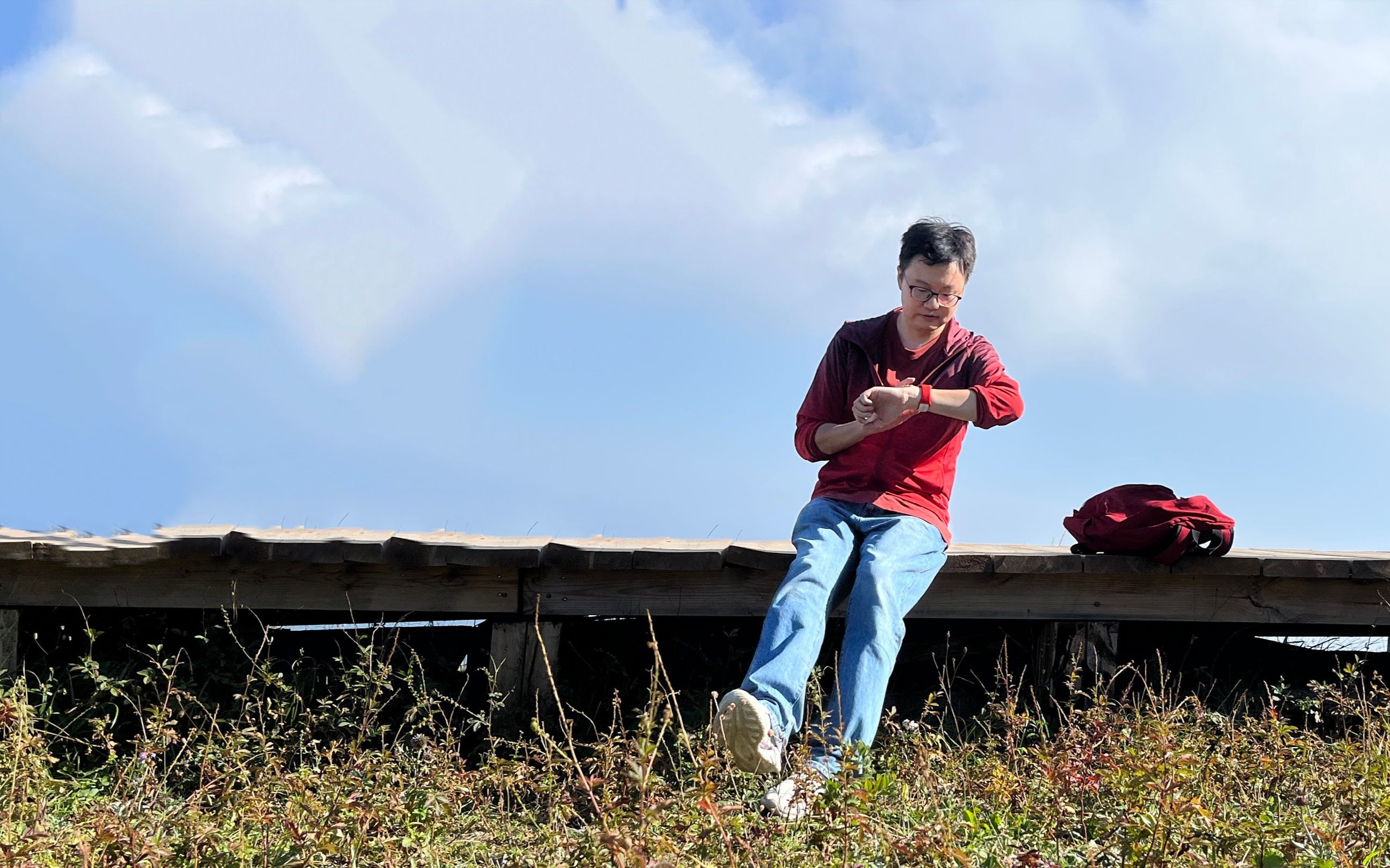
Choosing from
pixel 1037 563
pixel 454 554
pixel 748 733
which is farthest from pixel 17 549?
pixel 1037 563

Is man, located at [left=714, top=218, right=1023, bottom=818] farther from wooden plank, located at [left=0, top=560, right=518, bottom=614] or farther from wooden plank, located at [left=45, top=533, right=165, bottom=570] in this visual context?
wooden plank, located at [left=45, top=533, right=165, bottom=570]

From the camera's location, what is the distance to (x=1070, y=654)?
17.0 ft

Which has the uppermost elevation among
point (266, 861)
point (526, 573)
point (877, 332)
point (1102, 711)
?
point (877, 332)

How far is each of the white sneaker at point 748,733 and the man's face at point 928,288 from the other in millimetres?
1796

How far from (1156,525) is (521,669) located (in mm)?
2653

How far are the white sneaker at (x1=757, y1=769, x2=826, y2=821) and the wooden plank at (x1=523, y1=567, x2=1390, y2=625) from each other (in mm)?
1704

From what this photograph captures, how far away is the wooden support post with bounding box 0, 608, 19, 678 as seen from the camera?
16.6ft

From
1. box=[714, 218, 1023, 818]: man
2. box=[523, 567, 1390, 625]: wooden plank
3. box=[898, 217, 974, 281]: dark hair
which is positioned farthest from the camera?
box=[523, 567, 1390, 625]: wooden plank

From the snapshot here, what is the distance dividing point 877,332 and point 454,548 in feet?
6.12

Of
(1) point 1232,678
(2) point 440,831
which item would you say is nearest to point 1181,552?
(1) point 1232,678

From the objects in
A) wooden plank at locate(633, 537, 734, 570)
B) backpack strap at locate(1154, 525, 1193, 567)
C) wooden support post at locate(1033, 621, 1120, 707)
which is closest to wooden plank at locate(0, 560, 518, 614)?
wooden plank at locate(633, 537, 734, 570)

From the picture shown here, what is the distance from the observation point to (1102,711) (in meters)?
3.44

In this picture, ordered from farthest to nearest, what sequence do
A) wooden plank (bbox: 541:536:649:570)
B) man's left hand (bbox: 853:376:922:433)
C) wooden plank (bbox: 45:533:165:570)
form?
wooden plank (bbox: 45:533:165:570), wooden plank (bbox: 541:536:649:570), man's left hand (bbox: 853:376:922:433)

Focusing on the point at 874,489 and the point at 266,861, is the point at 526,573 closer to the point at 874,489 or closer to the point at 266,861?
the point at 874,489
